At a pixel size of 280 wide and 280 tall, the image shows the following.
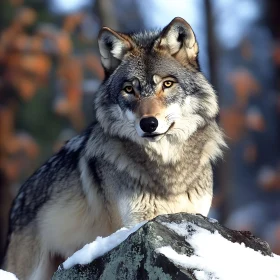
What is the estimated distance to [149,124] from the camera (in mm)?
4750

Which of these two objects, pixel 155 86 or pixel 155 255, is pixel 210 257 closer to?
A: pixel 155 255

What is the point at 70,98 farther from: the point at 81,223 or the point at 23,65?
the point at 81,223

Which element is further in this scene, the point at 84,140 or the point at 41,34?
the point at 41,34

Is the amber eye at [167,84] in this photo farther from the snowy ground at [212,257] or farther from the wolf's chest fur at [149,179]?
the snowy ground at [212,257]

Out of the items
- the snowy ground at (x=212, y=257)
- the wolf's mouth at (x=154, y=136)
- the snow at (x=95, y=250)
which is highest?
the wolf's mouth at (x=154, y=136)

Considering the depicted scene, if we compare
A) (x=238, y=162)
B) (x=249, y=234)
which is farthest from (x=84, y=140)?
(x=238, y=162)

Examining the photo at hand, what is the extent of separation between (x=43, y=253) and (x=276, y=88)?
1102 centimetres

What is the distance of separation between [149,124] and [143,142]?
56 cm

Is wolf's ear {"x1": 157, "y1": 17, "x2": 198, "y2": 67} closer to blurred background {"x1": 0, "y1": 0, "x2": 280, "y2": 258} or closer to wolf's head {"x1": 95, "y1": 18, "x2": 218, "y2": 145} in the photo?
wolf's head {"x1": 95, "y1": 18, "x2": 218, "y2": 145}

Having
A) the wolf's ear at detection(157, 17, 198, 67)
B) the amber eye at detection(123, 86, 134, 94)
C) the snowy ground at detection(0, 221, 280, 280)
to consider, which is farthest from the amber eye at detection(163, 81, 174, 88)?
the snowy ground at detection(0, 221, 280, 280)

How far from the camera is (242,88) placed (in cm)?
1664

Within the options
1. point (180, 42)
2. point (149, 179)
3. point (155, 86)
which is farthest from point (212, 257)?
point (180, 42)

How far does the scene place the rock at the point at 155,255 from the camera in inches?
146

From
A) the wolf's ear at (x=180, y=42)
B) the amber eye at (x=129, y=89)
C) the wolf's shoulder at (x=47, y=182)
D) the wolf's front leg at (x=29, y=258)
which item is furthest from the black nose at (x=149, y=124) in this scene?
the wolf's front leg at (x=29, y=258)
